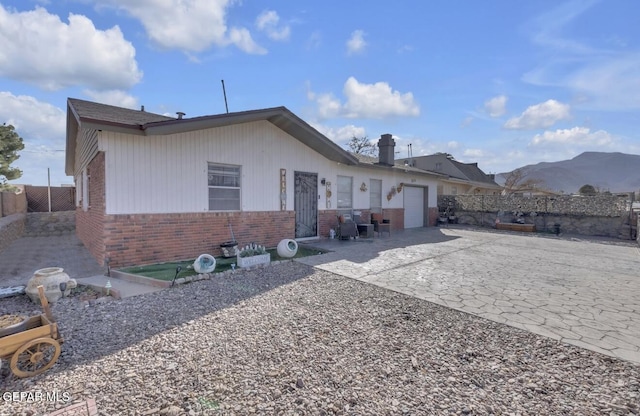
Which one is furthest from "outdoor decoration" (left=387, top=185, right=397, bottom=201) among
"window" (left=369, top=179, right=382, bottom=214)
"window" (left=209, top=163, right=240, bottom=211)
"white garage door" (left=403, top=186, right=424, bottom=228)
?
"window" (left=209, top=163, right=240, bottom=211)

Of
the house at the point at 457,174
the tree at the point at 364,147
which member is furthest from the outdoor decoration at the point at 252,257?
the tree at the point at 364,147

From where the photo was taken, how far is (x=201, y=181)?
7.47 metres

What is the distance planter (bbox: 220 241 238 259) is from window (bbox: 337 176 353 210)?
4.97 meters

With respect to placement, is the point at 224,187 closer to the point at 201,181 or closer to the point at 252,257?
the point at 201,181

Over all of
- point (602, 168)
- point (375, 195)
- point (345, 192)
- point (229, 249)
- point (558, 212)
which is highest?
point (602, 168)

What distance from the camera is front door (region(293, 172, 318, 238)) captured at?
9969mm

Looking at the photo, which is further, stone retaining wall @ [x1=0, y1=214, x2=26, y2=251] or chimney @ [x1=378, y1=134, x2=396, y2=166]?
chimney @ [x1=378, y1=134, x2=396, y2=166]

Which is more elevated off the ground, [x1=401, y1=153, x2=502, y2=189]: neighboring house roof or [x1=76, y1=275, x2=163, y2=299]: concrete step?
[x1=401, y1=153, x2=502, y2=189]: neighboring house roof

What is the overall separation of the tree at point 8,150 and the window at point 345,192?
18866mm

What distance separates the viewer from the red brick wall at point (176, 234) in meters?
6.25

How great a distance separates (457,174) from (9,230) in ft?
90.1

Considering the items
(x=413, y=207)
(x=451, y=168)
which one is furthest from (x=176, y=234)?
(x=451, y=168)

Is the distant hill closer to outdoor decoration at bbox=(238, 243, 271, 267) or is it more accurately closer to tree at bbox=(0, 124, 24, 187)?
outdoor decoration at bbox=(238, 243, 271, 267)

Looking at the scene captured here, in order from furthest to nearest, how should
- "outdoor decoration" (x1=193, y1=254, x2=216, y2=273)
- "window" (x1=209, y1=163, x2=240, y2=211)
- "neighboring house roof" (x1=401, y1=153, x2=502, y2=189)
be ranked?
"neighboring house roof" (x1=401, y1=153, x2=502, y2=189) → "window" (x1=209, y1=163, x2=240, y2=211) → "outdoor decoration" (x1=193, y1=254, x2=216, y2=273)
